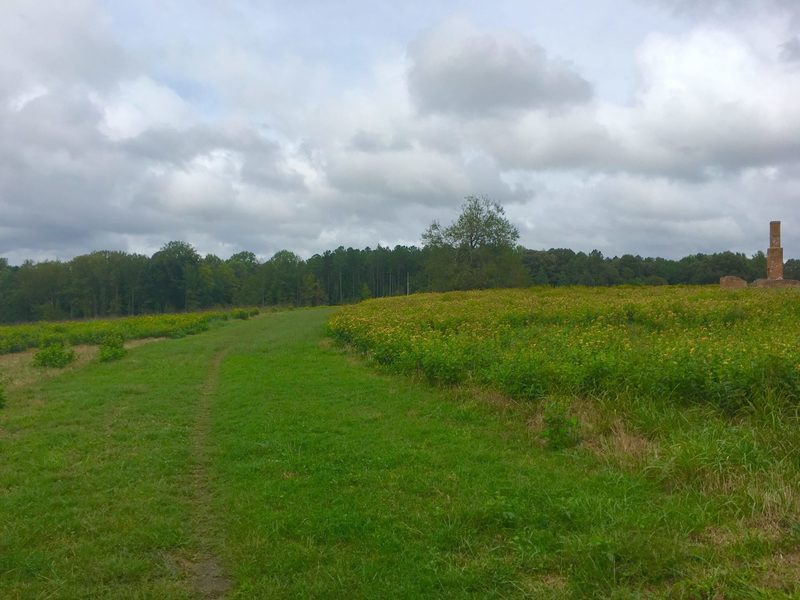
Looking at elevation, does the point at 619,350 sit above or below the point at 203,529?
above

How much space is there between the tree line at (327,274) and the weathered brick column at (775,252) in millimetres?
26034

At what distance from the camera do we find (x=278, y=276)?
374 ft

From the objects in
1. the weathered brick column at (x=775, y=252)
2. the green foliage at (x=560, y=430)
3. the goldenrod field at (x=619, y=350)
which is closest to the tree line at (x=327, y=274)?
the weathered brick column at (x=775, y=252)

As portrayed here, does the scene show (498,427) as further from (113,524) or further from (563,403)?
(113,524)

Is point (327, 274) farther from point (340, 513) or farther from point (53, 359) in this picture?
point (340, 513)

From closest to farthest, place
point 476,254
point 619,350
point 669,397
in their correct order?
point 669,397 → point 619,350 → point 476,254

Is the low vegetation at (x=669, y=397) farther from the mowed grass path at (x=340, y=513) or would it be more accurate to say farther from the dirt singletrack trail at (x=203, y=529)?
the dirt singletrack trail at (x=203, y=529)

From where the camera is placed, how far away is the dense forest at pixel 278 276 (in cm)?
7356

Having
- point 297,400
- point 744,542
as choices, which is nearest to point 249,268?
point 297,400

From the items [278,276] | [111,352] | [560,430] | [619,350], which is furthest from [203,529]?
[278,276]

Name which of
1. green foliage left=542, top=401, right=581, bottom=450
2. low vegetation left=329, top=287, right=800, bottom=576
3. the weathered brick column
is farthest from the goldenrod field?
the weathered brick column

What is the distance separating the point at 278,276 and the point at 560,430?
10937 cm

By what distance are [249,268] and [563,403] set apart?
13225 centimetres

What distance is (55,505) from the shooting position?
19.9 ft
